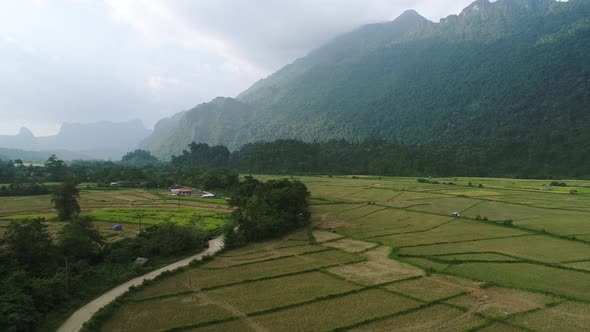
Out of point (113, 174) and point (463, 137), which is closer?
point (113, 174)

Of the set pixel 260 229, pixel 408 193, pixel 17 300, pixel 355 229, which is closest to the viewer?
pixel 17 300

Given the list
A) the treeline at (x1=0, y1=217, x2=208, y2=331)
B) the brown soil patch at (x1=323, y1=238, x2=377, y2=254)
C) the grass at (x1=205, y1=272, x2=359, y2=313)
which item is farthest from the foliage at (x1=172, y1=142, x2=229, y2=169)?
the grass at (x1=205, y1=272, x2=359, y2=313)

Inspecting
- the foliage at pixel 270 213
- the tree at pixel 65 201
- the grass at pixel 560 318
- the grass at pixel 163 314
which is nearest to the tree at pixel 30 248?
the grass at pixel 163 314

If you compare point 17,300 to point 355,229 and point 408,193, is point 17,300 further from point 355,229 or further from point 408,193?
point 408,193

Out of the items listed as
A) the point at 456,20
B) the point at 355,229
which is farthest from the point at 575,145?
the point at 456,20

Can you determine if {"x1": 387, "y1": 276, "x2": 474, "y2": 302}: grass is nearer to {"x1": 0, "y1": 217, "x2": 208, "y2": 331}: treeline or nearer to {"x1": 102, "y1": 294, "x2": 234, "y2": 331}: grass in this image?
{"x1": 102, "y1": 294, "x2": 234, "y2": 331}: grass

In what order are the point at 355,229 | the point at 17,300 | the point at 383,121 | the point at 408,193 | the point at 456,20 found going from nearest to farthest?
the point at 17,300 → the point at 355,229 → the point at 408,193 → the point at 383,121 → the point at 456,20
